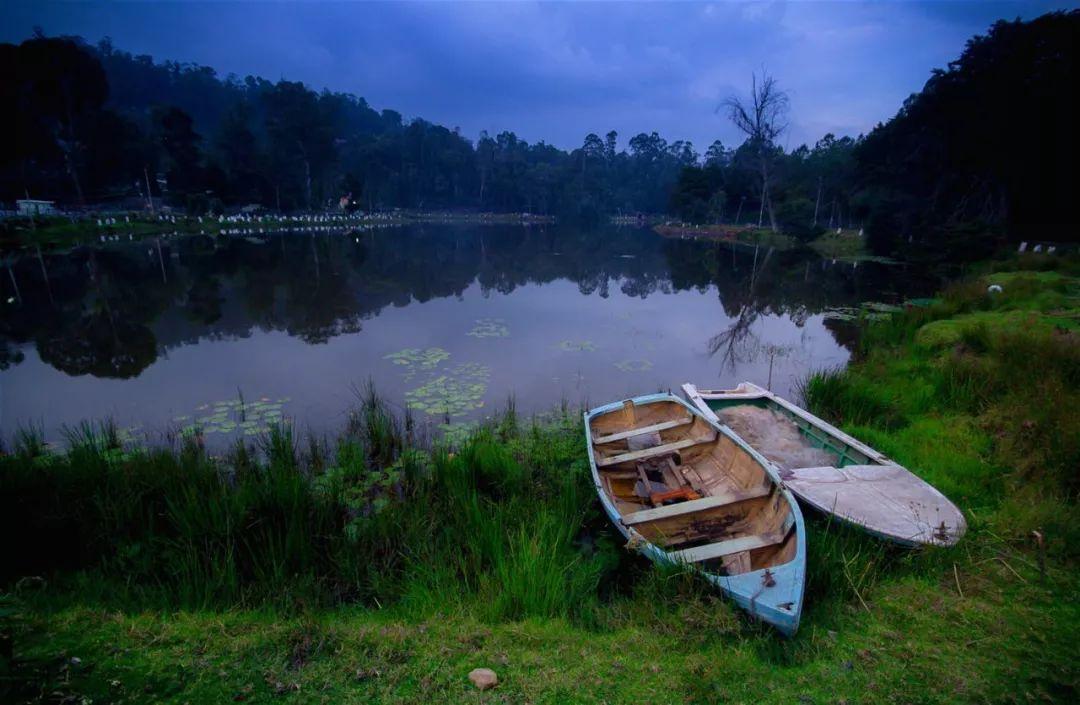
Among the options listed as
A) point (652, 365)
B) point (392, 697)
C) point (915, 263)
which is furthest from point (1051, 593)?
point (915, 263)

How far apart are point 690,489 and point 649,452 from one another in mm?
567

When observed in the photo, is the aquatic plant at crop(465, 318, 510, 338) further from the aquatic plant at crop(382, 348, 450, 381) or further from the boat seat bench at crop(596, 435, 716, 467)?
the boat seat bench at crop(596, 435, 716, 467)

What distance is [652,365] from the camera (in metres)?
8.26

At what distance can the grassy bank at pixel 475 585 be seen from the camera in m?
2.16

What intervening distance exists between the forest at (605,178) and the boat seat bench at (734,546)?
70.7 feet

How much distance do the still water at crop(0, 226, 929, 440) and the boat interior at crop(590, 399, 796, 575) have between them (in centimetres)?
155

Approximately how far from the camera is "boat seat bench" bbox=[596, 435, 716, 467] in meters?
4.55

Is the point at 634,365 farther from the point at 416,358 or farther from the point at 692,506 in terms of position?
the point at 692,506

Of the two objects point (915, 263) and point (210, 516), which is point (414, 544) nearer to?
point (210, 516)

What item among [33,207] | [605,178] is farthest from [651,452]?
[605,178]

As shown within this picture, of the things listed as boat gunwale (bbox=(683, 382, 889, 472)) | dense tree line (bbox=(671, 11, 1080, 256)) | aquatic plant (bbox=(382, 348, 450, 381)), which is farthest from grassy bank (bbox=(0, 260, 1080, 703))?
dense tree line (bbox=(671, 11, 1080, 256))

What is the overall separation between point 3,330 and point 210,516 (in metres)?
10.4

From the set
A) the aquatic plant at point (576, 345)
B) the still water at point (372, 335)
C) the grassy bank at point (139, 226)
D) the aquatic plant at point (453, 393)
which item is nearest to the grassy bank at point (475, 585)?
the aquatic plant at point (453, 393)

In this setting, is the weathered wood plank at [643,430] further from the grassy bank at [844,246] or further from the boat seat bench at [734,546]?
the grassy bank at [844,246]
